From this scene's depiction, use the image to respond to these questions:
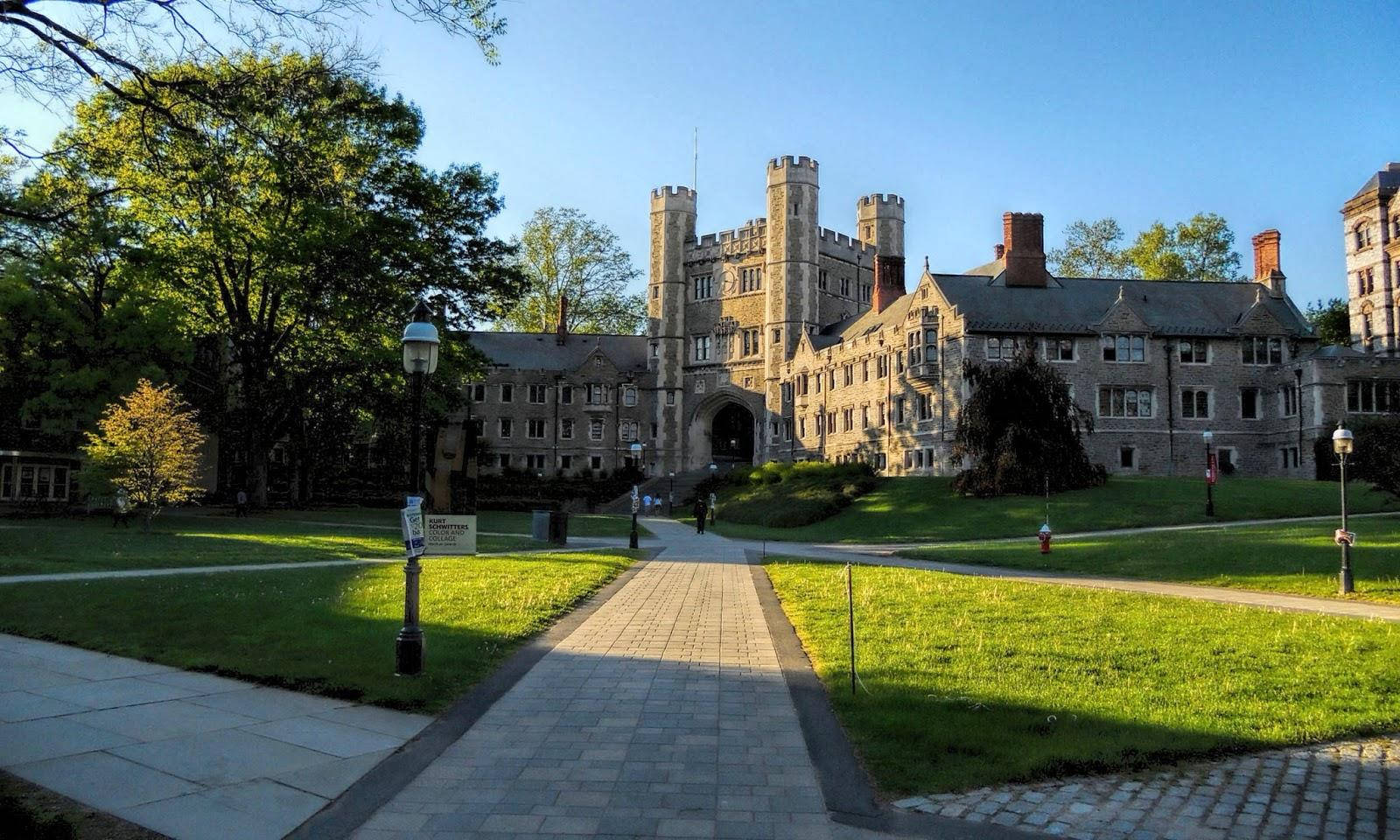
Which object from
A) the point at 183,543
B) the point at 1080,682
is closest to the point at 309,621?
the point at 1080,682

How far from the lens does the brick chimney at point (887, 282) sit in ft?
207

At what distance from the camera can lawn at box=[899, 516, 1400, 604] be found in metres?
18.1

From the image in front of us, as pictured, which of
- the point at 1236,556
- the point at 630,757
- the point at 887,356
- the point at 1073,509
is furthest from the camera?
the point at 887,356

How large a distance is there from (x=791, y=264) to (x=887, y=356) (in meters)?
16.8

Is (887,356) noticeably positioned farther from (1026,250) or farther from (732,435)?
(732,435)

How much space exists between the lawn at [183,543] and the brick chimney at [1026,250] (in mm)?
33928

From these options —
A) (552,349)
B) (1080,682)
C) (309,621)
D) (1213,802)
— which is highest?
(552,349)

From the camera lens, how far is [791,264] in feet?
224

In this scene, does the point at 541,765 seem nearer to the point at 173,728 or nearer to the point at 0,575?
the point at 173,728

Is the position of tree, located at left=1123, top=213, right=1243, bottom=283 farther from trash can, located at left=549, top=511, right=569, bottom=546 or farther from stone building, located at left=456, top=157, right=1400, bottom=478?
trash can, located at left=549, top=511, right=569, bottom=546

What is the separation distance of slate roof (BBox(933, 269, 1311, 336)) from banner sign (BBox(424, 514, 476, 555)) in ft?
129

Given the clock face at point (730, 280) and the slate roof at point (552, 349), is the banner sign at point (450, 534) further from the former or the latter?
the slate roof at point (552, 349)

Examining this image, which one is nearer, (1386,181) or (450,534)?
(450,534)

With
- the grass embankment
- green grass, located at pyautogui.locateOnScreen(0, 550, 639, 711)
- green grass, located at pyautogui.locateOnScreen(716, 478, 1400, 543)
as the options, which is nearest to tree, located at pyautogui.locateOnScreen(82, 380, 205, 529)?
green grass, located at pyautogui.locateOnScreen(0, 550, 639, 711)
